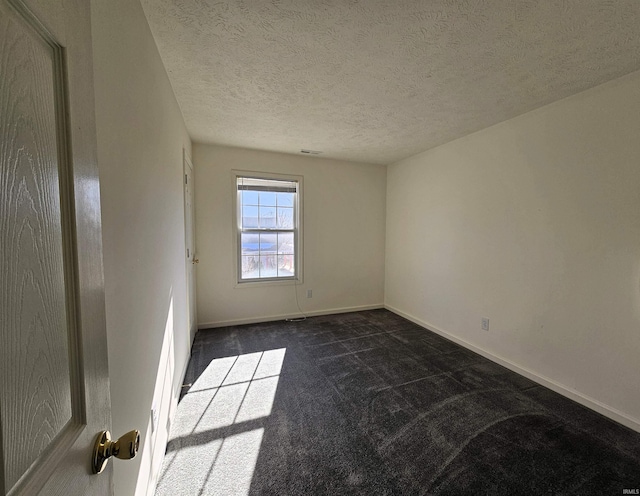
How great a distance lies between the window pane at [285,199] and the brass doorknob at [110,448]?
3385 mm

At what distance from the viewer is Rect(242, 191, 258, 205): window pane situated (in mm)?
3611

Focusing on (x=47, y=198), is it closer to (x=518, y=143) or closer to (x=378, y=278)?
(x=518, y=143)

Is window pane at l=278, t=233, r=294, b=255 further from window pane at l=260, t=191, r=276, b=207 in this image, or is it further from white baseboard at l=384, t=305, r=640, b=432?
white baseboard at l=384, t=305, r=640, b=432

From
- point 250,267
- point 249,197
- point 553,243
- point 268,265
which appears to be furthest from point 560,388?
point 249,197

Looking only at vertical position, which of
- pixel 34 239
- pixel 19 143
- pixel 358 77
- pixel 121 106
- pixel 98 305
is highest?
pixel 358 77

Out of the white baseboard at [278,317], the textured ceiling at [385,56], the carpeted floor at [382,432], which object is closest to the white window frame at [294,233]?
the white baseboard at [278,317]

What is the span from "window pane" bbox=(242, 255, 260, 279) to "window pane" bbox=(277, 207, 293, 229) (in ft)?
1.92

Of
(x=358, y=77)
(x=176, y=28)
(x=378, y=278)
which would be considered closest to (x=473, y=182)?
(x=358, y=77)

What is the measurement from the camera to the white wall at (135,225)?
2.90ft

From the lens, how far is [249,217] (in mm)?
3664

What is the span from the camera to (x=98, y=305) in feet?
1.91

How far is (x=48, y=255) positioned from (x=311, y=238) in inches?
139

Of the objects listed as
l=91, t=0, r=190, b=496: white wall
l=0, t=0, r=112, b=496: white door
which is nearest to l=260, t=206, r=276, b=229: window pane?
l=91, t=0, r=190, b=496: white wall

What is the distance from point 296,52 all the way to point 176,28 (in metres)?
0.65
